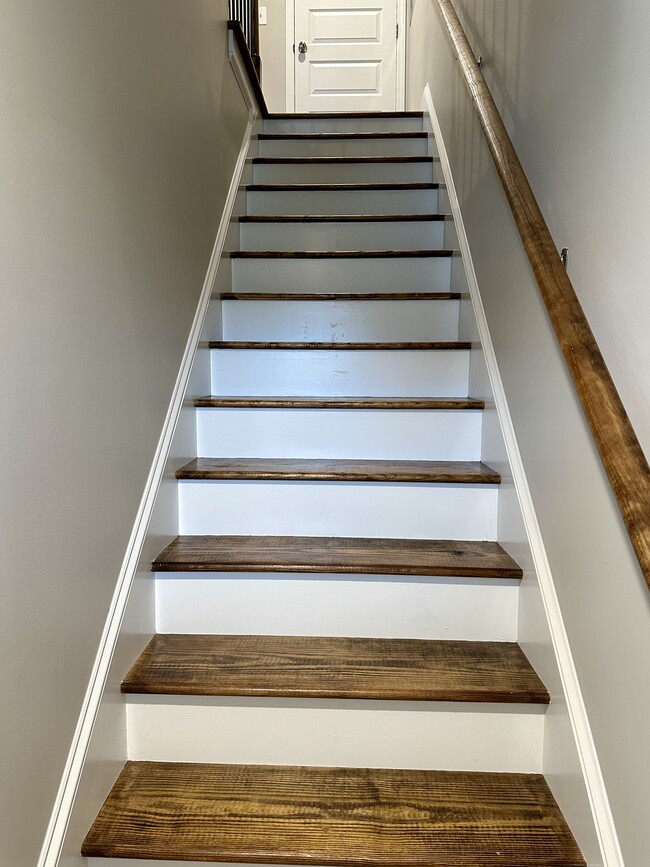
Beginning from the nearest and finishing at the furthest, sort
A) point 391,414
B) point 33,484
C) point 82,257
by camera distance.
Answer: point 33,484 → point 82,257 → point 391,414

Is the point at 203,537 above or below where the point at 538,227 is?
below

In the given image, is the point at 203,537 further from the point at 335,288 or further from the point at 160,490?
the point at 335,288

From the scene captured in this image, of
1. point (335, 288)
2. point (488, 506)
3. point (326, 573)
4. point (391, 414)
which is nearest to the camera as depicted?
point (326, 573)

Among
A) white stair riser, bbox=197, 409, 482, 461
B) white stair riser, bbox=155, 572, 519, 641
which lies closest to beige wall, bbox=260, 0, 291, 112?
white stair riser, bbox=197, 409, 482, 461

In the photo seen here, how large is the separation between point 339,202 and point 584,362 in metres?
2.05

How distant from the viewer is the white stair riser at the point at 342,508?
5.34 feet

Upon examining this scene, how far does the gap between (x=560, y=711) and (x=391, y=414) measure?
0.93 m

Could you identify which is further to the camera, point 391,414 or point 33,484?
point 391,414

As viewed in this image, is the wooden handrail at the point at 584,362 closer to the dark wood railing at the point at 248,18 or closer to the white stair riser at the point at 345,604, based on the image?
the white stair riser at the point at 345,604

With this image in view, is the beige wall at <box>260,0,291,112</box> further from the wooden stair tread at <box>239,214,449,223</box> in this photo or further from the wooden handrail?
the wooden handrail

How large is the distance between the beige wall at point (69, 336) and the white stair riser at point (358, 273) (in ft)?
2.92

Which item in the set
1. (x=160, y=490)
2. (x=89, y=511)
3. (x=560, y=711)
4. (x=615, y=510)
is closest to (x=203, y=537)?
(x=160, y=490)

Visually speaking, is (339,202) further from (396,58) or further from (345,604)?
(396,58)

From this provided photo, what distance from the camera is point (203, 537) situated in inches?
64.7
